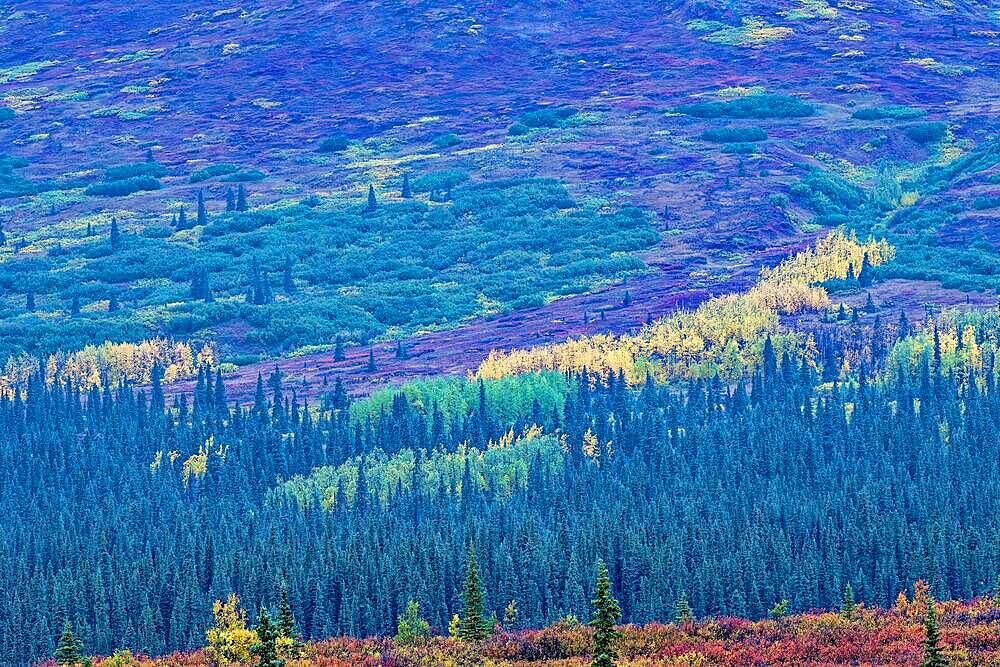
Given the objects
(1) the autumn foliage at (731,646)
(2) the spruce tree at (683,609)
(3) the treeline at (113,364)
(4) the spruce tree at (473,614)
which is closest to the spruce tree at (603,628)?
(1) the autumn foliage at (731,646)

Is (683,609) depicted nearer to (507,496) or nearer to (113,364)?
(507,496)

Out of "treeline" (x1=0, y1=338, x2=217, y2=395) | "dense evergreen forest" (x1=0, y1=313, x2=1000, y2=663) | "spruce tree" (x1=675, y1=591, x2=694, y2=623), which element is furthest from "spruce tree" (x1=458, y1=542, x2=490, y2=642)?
"treeline" (x1=0, y1=338, x2=217, y2=395)

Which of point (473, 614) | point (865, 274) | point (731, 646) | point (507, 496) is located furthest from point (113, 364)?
point (731, 646)

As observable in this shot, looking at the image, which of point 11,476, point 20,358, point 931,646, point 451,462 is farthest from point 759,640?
point 20,358

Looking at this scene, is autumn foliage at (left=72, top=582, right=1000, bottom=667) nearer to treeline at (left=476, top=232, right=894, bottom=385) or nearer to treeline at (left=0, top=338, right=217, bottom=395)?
treeline at (left=476, top=232, right=894, bottom=385)

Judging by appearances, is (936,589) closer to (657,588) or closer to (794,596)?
(794,596)

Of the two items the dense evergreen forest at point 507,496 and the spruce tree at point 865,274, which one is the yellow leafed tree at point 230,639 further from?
the spruce tree at point 865,274

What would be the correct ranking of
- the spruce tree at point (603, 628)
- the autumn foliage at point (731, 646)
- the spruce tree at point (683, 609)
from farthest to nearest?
1. the spruce tree at point (683, 609)
2. the autumn foliage at point (731, 646)
3. the spruce tree at point (603, 628)

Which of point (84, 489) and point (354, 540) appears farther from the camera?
point (84, 489)
